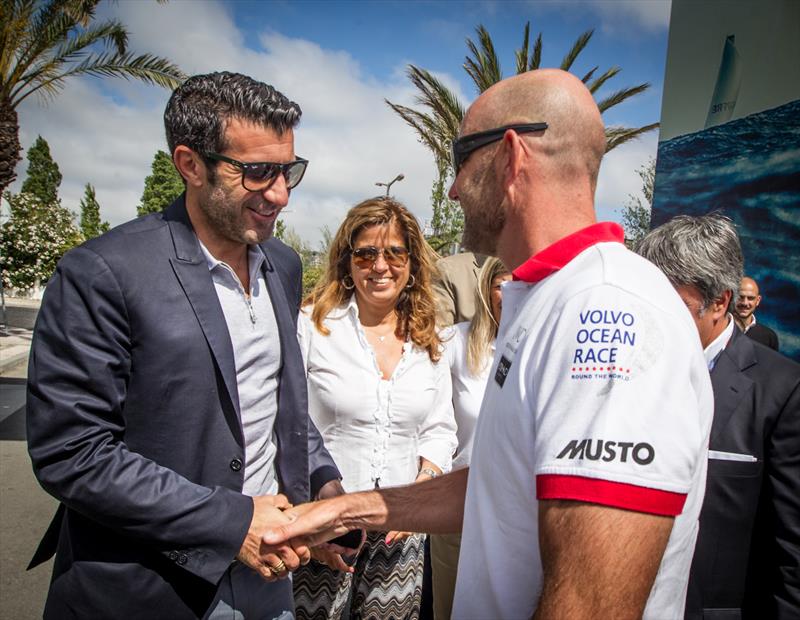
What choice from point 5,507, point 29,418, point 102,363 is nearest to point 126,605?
point 29,418

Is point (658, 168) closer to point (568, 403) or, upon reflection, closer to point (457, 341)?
point (457, 341)

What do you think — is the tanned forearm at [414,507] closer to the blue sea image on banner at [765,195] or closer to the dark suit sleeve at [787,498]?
the dark suit sleeve at [787,498]

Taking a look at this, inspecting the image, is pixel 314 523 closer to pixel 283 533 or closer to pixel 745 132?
pixel 283 533

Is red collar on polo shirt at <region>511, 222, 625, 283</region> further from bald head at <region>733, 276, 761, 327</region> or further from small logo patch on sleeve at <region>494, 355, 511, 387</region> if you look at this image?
bald head at <region>733, 276, 761, 327</region>

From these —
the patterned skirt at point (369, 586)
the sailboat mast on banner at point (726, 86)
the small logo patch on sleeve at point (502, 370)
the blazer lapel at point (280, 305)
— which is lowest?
the patterned skirt at point (369, 586)

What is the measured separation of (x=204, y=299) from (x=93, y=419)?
0.49 m

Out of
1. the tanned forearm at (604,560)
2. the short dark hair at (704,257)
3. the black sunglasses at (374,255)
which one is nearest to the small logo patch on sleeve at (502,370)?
the tanned forearm at (604,560)

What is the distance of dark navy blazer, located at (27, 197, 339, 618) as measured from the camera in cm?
162

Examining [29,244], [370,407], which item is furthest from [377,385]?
[29,244]

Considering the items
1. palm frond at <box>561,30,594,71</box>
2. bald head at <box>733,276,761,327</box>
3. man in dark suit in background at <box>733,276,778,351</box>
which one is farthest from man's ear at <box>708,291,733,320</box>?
palm frond at <box>561,30,594,71</box>

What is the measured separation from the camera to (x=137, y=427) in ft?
5.80

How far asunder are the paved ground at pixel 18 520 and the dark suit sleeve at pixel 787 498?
402 centimetres

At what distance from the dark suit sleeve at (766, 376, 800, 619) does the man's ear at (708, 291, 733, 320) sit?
41 centimetres

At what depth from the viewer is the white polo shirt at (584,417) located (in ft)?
3.31
